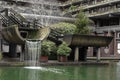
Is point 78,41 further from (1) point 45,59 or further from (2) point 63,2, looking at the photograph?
(2) point 63,2

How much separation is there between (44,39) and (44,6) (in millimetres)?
46692

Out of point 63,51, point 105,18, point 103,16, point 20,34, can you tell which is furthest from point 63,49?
point 105,18

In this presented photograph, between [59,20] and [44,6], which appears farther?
[44,6]

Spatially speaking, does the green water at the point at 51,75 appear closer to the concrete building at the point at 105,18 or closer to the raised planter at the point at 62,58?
the raised planter at the point at 62,58

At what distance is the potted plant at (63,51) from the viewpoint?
119ft

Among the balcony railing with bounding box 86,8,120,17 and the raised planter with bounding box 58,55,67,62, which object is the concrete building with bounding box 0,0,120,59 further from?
the raised planter with bounding box 58,55,67,62

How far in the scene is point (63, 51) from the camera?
36.5 meters

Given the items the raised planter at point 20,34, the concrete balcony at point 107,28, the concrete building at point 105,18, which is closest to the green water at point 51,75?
the raised planter at point 20,34

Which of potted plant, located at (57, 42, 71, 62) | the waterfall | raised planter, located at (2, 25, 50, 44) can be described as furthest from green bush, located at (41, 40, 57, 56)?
potted plant, located at (57, 42, 71, 62)

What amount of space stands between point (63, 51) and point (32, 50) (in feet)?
12.0

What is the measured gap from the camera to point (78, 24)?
46469 millimetres

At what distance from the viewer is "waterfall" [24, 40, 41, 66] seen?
34.6 metres

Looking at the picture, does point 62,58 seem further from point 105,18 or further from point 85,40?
point 105,18

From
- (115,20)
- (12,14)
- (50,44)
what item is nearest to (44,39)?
(50,44)
